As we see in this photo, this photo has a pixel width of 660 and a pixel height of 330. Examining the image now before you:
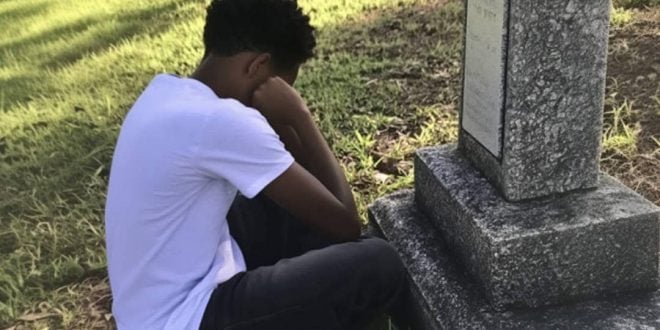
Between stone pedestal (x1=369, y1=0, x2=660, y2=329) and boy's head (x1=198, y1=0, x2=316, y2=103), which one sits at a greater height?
boy's head (x1=198, y1=0, x2=316, y2=103)

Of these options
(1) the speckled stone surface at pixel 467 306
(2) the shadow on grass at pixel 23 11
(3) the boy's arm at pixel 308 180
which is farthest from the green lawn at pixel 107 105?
(3) the boy's arm at pixel 308 180

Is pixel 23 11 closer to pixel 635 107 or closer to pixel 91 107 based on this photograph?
pixel 91 107

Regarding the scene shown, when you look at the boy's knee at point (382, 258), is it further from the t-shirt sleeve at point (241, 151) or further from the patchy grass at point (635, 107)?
the patchy grass at point (635, 107)

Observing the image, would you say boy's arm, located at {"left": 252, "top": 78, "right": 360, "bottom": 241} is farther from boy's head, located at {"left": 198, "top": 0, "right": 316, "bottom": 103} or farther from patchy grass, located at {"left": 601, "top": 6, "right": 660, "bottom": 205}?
patchy grass, located at {"left": 601, "top": 6, "right": 660, "bottom": 205}

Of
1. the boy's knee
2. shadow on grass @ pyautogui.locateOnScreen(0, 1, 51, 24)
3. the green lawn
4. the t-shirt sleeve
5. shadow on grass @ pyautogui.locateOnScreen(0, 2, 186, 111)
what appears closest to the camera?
the t-shirt sleeve

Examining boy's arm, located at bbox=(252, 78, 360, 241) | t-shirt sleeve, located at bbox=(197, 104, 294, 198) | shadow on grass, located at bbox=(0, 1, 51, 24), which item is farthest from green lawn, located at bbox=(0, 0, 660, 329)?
t-shirt sleeve, located at bbox=(197, 104, 294, 198)

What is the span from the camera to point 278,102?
2.14m

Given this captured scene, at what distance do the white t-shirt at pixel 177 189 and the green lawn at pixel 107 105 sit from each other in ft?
2.57

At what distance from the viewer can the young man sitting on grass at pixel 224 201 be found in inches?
71.1

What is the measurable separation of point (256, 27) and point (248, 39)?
33mm

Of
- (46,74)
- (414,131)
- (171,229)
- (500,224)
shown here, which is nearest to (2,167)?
(46,74)

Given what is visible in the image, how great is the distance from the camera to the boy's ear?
1.90 m

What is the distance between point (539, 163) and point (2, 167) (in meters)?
2.56

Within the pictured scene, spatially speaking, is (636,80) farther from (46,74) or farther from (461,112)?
(46,74)
